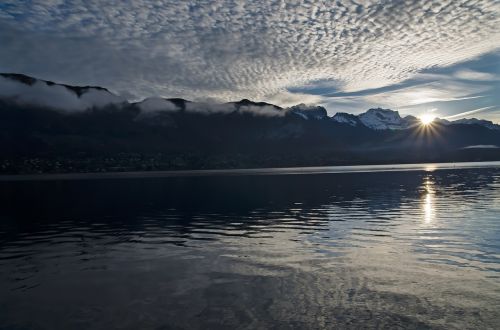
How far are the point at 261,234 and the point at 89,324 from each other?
94.9 feet

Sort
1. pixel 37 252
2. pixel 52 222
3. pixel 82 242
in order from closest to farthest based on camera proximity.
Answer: pixel 37 252, pixel 82 242, pixel 52 222

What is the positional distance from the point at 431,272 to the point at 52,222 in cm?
5745

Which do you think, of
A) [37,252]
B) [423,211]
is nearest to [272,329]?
[37,252]

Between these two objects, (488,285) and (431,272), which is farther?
(431,272)

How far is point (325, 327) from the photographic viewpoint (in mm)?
20094

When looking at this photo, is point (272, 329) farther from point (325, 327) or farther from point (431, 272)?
point (431, 272)

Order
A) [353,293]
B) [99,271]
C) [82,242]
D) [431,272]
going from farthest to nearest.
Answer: [82,242] < [99,271] < [431,272] < [353,293]

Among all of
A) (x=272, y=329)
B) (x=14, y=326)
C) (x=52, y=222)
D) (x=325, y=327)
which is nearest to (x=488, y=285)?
(x=325, y=327)

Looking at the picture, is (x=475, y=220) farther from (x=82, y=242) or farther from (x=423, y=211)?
(x=82, y=242)

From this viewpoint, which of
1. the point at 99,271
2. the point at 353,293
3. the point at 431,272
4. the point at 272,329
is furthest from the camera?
the point at 99,271

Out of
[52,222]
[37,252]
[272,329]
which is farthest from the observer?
[52,222]

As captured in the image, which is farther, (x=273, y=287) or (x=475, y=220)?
(x=475, y=220)

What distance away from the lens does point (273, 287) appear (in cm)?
2648

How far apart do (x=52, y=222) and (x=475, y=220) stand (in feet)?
212
